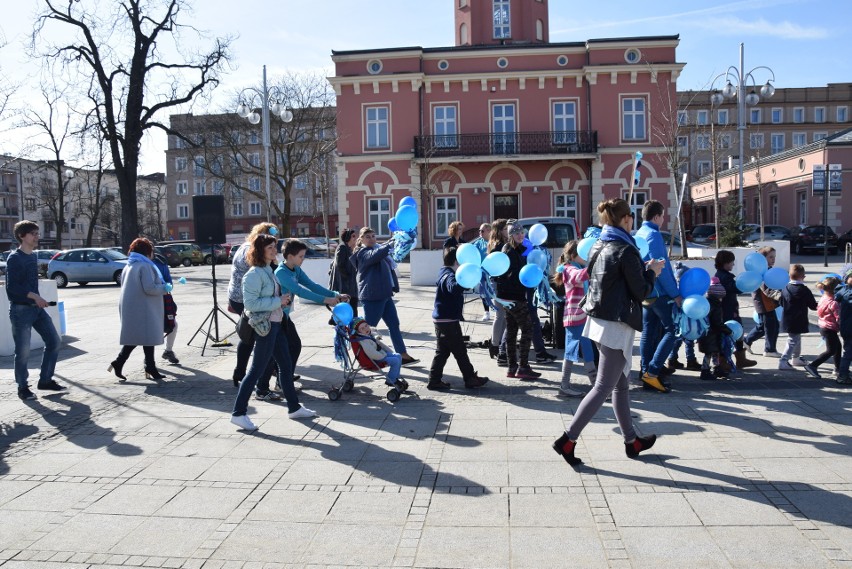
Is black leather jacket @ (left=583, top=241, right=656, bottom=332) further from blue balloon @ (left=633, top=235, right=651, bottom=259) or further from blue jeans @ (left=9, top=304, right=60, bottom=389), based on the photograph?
blue jeans @ (left=9, top=304, right=60, bottom=389)

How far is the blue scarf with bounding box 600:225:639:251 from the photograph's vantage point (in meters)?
5.38

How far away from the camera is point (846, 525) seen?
423cm

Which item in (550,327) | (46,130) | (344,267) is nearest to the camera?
(344,267)

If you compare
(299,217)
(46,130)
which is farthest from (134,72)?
(299,217)

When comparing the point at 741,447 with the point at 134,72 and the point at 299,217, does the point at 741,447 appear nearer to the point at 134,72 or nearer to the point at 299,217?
the point at 134,72

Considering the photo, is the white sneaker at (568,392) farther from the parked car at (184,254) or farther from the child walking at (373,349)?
the parked car at (184,254)

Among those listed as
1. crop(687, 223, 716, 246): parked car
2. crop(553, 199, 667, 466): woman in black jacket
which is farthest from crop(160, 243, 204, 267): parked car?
crop(553, 199, 667, 466): woman in black jacket

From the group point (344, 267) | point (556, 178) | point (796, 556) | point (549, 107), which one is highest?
point (549, 107)

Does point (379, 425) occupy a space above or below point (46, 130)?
below

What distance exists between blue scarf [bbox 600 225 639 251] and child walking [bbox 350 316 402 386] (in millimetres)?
2930

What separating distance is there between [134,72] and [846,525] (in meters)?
33.8

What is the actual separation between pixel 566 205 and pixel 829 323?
25488 mm

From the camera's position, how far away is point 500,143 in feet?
107

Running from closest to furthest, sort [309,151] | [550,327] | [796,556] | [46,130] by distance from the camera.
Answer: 1. [796,556]
2. [550,327]
3. [46,130]
4. [309,151]
